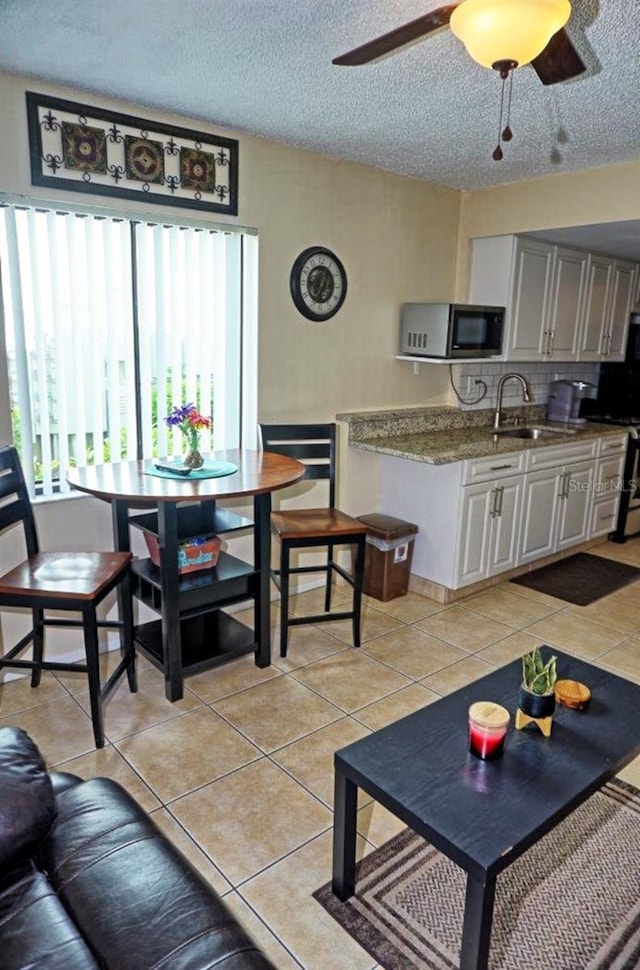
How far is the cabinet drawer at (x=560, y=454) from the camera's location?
161 inches

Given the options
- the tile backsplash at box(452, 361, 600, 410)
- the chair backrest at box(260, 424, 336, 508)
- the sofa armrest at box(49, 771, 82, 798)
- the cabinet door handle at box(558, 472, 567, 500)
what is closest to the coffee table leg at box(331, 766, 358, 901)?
the sofa armrest at box(49, 771, 82, 798)

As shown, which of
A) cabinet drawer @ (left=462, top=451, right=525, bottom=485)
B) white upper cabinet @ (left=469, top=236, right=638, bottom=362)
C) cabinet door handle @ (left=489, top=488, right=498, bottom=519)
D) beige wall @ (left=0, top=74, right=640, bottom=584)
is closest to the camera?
beige wall @ (left=0, top=74, right=640, bottom=584)

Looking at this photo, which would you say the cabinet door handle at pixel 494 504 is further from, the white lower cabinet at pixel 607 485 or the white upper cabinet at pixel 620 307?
the white upper cabinet at pixel 620 307

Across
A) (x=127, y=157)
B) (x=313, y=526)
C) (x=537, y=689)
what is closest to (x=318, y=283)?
(x=127, y=157)

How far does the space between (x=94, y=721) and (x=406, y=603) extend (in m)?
1.98

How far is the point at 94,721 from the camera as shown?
241 cm

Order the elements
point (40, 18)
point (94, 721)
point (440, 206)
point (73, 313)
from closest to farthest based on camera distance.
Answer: point (40, 18) → point (94, 721) → point (73, 313) → point (440, 206)

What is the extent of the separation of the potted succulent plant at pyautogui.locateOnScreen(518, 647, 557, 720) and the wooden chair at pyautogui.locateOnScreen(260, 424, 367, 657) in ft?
4.55

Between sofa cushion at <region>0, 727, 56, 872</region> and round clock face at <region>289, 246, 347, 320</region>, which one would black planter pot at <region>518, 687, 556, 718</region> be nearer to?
sofa cushion at <region>0, 727, 56, 872</region>

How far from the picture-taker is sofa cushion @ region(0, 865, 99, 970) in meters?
1.06

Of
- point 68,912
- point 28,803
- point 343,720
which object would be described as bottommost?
point 343,720

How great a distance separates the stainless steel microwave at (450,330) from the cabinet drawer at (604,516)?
1.43m

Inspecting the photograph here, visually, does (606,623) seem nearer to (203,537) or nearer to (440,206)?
(203,537)

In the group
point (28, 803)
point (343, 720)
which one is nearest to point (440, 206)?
point (343, 720)
